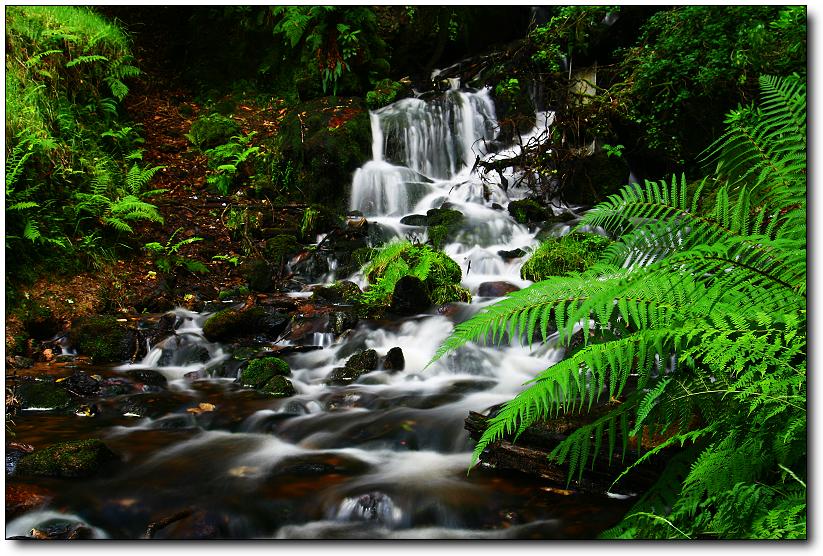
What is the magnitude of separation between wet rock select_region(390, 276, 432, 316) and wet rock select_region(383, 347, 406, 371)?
3.32ft

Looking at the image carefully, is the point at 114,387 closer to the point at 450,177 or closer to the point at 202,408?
the point at 202,408

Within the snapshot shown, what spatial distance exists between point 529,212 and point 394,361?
3406 millimetres

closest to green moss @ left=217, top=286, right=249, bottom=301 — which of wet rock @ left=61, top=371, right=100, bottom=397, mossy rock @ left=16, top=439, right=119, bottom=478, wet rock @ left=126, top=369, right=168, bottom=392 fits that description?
wet rock @ left=126, top=369, right=168, bottom=392

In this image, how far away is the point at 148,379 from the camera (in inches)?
168

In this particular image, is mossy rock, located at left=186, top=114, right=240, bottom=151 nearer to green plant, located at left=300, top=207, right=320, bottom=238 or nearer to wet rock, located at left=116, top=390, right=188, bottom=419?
green plant, located at left=300, top=207, right=320, bottom=238

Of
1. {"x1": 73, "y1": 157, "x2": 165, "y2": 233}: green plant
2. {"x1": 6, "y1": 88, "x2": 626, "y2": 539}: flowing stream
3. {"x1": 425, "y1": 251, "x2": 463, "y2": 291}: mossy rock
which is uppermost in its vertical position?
{"x1": 73, "y1": 157, "x2": 165, "y2": 233}: green plant

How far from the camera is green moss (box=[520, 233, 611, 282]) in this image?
5902mm

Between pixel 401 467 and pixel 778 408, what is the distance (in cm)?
195

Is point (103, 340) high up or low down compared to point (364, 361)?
up

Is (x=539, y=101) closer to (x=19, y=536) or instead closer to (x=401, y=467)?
(x=401, y=467)

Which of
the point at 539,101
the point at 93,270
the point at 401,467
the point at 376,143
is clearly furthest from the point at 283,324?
the point at 539,101

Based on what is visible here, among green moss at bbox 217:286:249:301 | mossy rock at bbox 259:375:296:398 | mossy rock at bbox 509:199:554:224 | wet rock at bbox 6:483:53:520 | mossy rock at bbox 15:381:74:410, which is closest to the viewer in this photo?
wet rock at bbox 6:483:53:520

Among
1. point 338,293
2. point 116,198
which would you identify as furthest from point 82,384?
point 116,198

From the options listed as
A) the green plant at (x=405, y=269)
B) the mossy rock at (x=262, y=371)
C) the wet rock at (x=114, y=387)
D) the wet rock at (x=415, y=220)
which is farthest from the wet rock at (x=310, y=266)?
the wet rock at (x=114, y=387)
